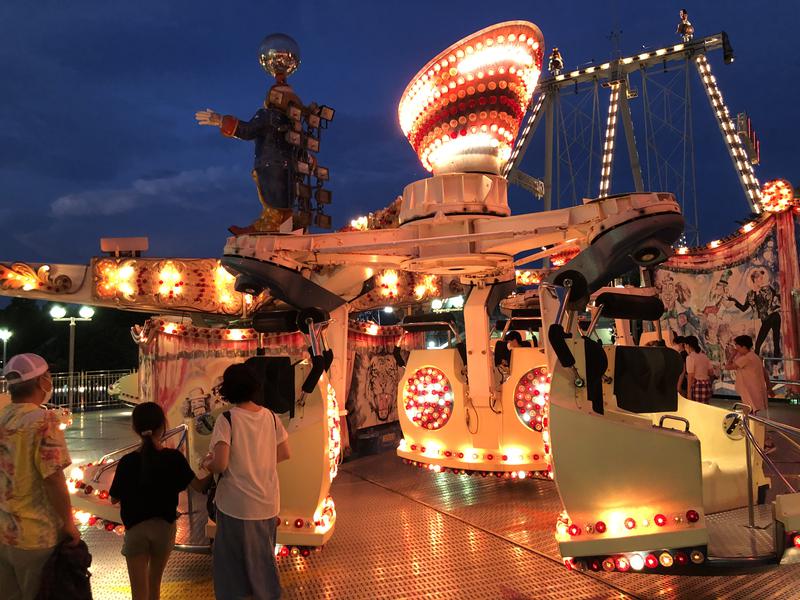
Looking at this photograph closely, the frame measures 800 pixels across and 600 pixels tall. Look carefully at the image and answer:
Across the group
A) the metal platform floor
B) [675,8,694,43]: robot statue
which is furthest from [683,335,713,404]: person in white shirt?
[675,8,694,43]: robot statue

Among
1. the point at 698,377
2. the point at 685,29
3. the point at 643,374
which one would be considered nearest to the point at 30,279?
the point at 643,374

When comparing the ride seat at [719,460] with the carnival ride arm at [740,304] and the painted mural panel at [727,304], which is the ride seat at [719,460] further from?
the carnival ride arm at [740,304]

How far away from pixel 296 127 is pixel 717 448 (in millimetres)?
7316

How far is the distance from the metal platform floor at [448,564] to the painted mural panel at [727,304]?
32.1ft

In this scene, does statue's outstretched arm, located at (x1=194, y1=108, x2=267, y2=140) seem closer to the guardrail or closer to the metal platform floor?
the metal platform floor

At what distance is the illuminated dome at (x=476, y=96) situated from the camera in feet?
17.3

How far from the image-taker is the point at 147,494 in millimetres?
3314

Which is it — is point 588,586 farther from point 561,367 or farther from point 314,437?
point 314,437

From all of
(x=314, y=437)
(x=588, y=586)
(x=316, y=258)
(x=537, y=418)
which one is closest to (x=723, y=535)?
(x=588, y=586)

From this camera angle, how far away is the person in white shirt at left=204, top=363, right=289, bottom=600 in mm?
3227

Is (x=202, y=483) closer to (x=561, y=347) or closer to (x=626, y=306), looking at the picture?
(x=561, y=347)

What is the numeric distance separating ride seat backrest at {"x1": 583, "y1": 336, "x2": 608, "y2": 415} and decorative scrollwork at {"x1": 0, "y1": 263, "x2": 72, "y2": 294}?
684 cm

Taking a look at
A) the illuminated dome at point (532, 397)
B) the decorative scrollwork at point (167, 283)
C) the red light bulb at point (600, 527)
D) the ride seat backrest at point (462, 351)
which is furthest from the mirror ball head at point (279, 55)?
the red light bulb at point (600, 527)

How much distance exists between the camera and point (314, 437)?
4551mm
